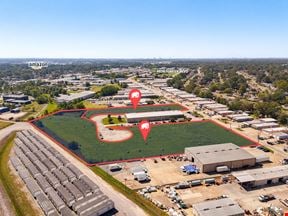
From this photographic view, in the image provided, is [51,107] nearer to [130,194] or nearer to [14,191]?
[14,191]

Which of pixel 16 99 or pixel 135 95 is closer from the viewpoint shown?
pixel 135 95

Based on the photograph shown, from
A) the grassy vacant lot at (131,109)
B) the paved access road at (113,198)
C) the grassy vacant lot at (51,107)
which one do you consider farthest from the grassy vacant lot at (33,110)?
the paved access road at (113,198)

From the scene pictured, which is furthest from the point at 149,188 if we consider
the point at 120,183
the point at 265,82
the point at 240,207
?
the point at 265,82

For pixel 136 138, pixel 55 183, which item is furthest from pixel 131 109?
pixel 55 183

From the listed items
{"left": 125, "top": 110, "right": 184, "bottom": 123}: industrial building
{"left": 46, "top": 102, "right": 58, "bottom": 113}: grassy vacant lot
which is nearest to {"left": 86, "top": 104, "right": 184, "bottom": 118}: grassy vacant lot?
{"left": 125, "top": 110, "right": 184, "bottom": 123}: industrial building

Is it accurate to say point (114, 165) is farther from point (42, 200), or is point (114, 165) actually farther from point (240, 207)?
point (240, 207)

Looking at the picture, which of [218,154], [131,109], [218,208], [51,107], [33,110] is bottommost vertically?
[33,110]
